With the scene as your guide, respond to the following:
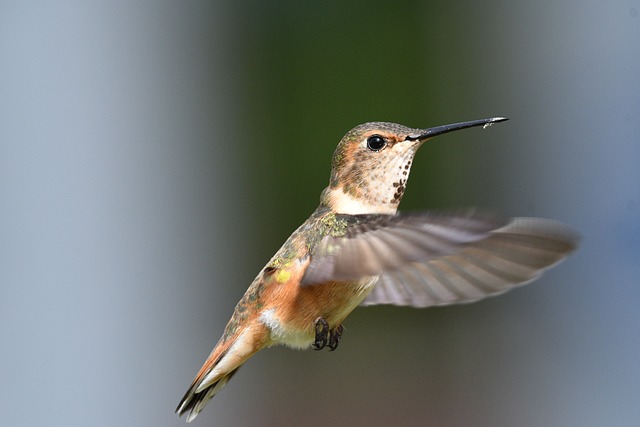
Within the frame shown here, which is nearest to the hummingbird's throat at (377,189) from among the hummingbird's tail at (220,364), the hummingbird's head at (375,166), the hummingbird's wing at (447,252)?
the hummingbird's head at (375,166)

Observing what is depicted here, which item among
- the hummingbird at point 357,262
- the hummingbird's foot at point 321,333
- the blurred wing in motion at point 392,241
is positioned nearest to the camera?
the blurred wing in motion at point 392,241

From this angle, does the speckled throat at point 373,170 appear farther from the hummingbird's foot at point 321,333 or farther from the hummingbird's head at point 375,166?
the hummingbird's foot at point 321,333

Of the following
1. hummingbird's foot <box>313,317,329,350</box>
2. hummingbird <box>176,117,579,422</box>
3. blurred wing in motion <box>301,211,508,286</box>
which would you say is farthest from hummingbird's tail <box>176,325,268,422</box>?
blurred wing in motion <box>301,211,508,286</box>

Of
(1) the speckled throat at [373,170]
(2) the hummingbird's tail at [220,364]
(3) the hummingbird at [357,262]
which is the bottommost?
(2) the hummingbird's tail at [220,364]

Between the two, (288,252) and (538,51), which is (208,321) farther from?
(288,252)

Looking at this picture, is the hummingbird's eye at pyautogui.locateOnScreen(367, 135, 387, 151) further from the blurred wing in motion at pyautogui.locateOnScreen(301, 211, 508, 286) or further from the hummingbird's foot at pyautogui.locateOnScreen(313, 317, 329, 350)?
the hummingbird's foot at pyautogui.locateOnScreen(313, 317, 329, 350)

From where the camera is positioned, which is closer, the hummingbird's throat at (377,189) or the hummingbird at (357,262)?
the hummingbird at (357,262)

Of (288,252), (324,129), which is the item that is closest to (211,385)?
(288,252)

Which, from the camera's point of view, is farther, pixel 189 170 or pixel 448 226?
pixel 189 170
